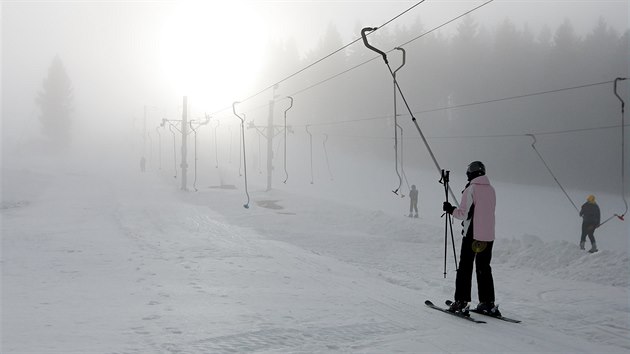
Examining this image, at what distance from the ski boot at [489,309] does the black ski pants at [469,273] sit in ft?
0.18

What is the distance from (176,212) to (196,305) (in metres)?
14.6

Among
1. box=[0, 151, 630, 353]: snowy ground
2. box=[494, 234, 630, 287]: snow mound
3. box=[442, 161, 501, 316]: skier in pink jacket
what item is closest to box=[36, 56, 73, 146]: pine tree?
box=[0, 151, 630, 353]: snowy ground

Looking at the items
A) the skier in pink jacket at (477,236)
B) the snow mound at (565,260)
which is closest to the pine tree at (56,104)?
the snow mound at (565,260)

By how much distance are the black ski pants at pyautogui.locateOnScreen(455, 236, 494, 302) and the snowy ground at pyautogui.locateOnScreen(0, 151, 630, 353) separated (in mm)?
474

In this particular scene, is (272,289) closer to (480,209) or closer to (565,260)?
(480,209)

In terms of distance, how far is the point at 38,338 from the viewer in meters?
4.70

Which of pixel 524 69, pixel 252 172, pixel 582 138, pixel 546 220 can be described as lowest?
pixel 546 220

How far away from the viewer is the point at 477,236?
629cm

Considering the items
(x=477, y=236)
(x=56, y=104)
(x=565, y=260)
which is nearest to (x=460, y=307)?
(x=477, y=236)

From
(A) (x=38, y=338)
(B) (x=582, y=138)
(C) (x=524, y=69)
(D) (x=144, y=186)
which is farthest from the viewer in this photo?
(C) (x=524, y=69)

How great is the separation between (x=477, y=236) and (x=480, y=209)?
36 cm

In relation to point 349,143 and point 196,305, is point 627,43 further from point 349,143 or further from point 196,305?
point 196,305

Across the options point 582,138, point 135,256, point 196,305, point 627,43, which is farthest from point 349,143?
point 196,305

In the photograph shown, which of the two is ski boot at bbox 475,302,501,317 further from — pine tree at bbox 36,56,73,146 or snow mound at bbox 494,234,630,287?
pine tree at bbox 36,56,73,146
